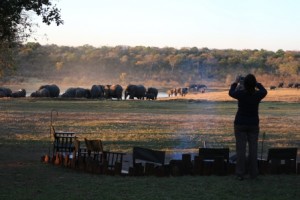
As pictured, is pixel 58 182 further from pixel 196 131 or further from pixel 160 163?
pixel 196 131

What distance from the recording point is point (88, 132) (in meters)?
25.4

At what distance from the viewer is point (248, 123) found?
11406mm

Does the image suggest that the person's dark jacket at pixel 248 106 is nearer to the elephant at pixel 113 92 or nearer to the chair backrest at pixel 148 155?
the chair backrest at pixel 148 155

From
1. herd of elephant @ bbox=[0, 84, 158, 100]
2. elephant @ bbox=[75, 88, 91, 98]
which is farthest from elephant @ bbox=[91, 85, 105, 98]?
elephant @ bbox=[75, 88, 91, 98]

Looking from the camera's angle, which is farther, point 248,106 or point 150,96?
point 150,96

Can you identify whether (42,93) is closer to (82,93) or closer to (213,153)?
(82,93)

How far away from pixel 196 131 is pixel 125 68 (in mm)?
137816

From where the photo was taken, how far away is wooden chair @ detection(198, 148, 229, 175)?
476 inches

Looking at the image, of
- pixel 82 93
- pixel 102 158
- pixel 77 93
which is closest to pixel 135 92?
pixel 82 93

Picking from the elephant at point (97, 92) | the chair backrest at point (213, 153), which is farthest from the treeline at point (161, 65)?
the chair backrest at point (213, 153)

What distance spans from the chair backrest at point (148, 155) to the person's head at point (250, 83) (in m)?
2.33

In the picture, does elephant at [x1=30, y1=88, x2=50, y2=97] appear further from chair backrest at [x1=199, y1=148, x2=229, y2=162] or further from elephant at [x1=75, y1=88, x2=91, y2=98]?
chair backrest at [x1=199, y1=148, x2=229, y2=162]

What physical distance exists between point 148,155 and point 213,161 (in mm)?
1427

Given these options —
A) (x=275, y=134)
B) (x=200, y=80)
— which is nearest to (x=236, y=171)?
(x=275, y=134)
